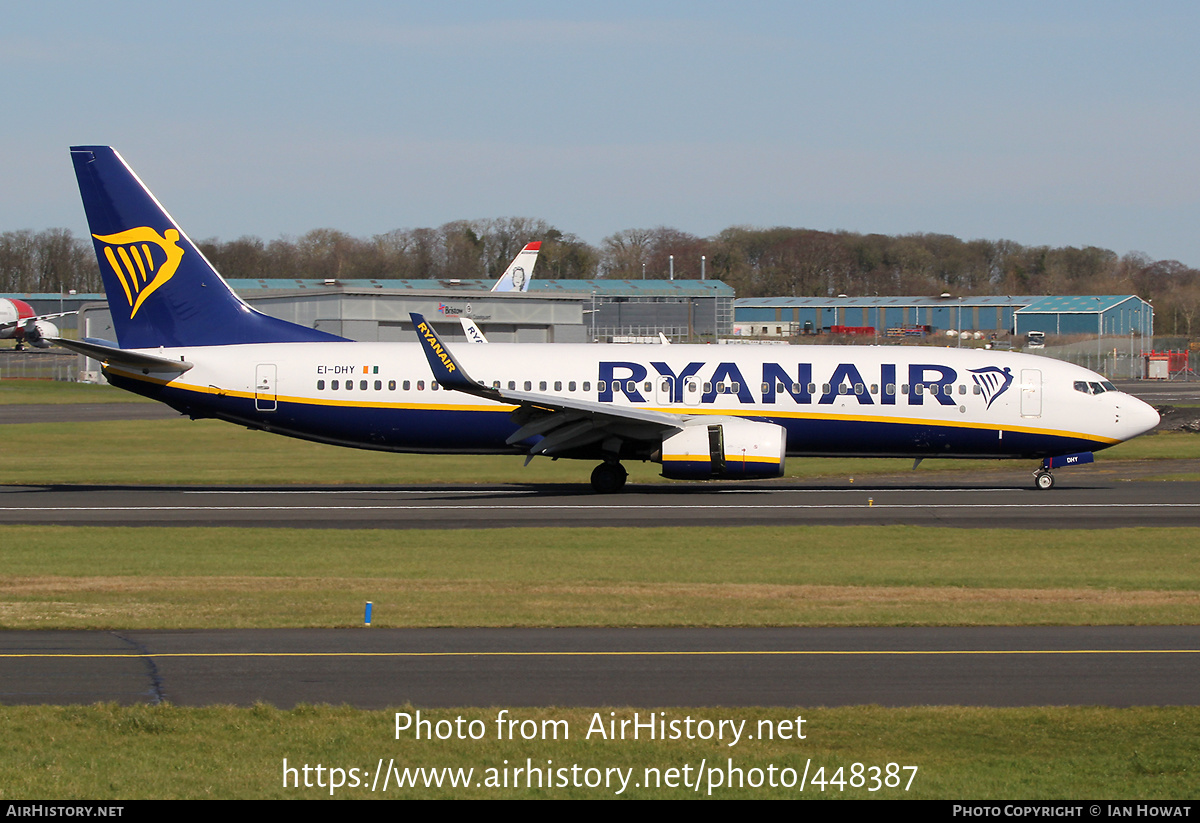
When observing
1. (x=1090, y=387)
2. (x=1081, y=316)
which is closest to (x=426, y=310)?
(x=1090, y=387)

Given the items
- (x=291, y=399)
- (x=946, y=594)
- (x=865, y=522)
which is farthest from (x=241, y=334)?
(x=946, y=594)

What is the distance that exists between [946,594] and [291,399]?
67.1 ft

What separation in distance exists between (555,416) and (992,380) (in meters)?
11.7

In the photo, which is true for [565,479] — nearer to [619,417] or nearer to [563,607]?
[619,417]

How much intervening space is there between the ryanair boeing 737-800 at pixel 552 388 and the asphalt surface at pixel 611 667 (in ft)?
56.8

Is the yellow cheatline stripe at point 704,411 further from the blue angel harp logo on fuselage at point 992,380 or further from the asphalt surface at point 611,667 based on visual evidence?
the asphalt surface at point 611,667

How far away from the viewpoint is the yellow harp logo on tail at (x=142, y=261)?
108 feet

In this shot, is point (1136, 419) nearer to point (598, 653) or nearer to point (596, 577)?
point (596, 577)

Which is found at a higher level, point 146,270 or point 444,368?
point 146,270

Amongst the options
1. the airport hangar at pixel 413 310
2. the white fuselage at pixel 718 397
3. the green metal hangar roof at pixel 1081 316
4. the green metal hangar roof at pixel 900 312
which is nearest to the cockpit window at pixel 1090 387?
the white fuselage at pixel 718 397

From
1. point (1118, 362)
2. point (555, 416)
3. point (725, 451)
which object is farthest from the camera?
point (1118, 362)

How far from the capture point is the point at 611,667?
13266 mm
